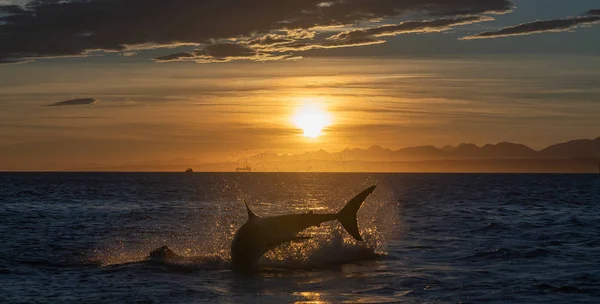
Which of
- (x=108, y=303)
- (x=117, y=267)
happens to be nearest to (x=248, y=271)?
(x=117, y=267)

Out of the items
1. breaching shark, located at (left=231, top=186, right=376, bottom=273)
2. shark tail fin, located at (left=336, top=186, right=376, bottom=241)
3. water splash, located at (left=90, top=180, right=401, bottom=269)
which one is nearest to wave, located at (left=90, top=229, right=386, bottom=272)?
water splash, located at (left=90, top=180, right=401, bottom=269)

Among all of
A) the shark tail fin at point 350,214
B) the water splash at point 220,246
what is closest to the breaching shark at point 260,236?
the shark tail fin at point 350,214

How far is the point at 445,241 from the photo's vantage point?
3303 cm

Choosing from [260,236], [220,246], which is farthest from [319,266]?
[220,246]

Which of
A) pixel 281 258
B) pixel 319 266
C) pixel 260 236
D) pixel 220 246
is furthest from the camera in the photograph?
pixel 220 246

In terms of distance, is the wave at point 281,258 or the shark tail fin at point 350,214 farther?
the shark tail fin at point 350,214

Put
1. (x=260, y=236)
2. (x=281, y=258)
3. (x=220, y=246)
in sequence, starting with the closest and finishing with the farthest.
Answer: (x=260, y=236)
(x=281, y=258)
(x=220, y=246)

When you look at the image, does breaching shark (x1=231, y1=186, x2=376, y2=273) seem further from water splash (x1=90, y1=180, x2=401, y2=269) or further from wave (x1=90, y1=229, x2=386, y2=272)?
Result: water splash (x1=90, y1=180, x2=401, y2=269)

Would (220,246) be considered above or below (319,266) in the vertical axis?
above

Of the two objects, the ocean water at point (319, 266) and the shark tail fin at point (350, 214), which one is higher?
the shark tail fin at point (350, 214)

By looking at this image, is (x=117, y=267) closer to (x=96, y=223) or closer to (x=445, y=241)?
(x=445, y=241)

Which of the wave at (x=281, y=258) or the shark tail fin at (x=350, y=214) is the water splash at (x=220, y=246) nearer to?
the wave at (x=281, y=258)

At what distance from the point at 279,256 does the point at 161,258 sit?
4.04 metres

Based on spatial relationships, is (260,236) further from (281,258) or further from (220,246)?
(220,246)
